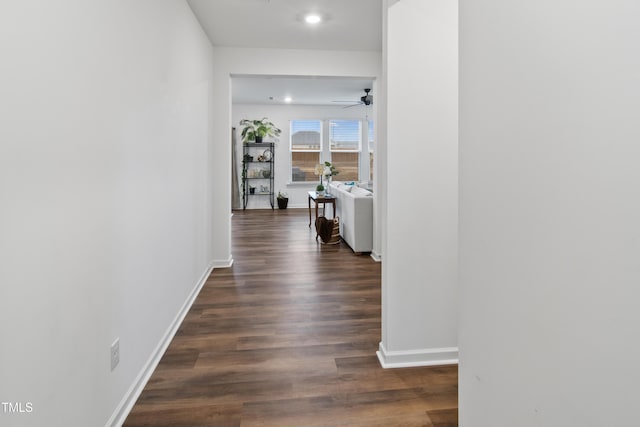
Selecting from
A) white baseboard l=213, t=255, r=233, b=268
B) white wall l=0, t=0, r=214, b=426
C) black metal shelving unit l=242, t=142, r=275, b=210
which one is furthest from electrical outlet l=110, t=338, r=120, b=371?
black metal shelving unit l=242, t=142, r=275, b=210

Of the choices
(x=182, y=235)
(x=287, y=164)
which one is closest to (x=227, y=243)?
(x=182, y=235)

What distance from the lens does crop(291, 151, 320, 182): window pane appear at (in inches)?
383

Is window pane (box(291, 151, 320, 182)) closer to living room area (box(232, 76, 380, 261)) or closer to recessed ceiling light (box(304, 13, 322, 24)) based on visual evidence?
living room area (box(232, 76, 380, 261))

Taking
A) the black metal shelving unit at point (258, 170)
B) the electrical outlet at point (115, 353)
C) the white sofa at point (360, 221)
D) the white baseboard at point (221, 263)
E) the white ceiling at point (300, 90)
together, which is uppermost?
the white ceiling at point (300, 90)

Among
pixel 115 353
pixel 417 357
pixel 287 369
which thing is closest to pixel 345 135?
pixel 417 357

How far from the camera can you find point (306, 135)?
9.69 metres

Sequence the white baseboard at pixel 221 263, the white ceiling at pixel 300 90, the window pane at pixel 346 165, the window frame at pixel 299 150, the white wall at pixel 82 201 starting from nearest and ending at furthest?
the white wall at pixel 82 201, the white baseboard at pixel 221 263, the white ceiling at pixel 300 90, the window frame at pixel 299 150, the window pane at pixel 346 165

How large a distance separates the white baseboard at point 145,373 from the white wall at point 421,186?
1344 millimetres

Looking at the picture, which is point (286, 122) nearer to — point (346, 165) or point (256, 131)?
point (256, 131)

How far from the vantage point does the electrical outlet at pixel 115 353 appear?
159cm

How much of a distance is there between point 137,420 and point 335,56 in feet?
13.0

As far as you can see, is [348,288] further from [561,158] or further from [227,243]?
[561,158]

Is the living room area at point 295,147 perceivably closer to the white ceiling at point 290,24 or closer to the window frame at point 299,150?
the window frame at point 299,150

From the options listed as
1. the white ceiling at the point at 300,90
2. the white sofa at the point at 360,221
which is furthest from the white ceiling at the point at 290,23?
the white ceiling at the point at 300,90
